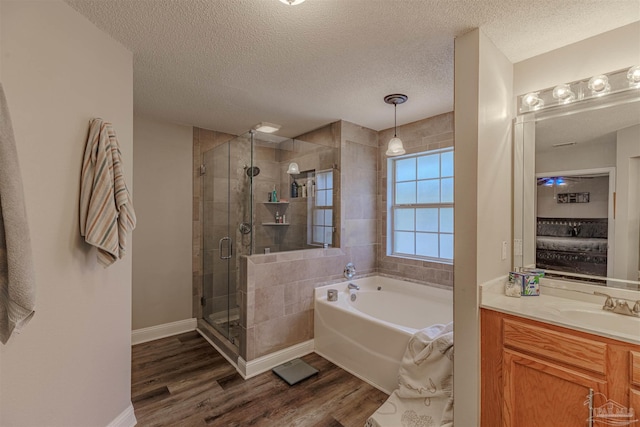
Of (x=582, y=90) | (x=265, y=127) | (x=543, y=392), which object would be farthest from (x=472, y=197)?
(x=265, y=127)

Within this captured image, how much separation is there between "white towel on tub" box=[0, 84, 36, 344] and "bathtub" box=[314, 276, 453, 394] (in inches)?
86.1

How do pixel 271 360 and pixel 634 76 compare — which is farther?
pixel 271 360

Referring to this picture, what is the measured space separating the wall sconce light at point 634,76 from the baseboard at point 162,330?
4.33 meters

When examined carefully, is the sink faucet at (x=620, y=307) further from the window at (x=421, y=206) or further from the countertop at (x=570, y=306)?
the window at (x=421, y=206)

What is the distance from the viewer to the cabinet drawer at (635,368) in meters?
1.24

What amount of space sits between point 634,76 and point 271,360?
128 inches

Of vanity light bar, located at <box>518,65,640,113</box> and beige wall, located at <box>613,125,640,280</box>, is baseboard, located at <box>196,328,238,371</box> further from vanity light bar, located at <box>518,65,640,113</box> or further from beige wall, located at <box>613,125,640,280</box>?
vanity light bar, located at <box>518,65,640,113</box>

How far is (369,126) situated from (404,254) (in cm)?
163

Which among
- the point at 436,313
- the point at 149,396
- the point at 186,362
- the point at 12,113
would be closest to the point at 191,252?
the point at 186,362

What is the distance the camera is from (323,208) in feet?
10.8

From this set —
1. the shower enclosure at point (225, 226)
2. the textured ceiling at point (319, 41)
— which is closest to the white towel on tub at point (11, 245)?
the textured ceiling at point (319, 41)

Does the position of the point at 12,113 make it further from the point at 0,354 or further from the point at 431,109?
the point at 431,109

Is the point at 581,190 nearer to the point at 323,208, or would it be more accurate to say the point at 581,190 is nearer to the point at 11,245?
the point at 323,208

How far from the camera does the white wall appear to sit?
1675mm
